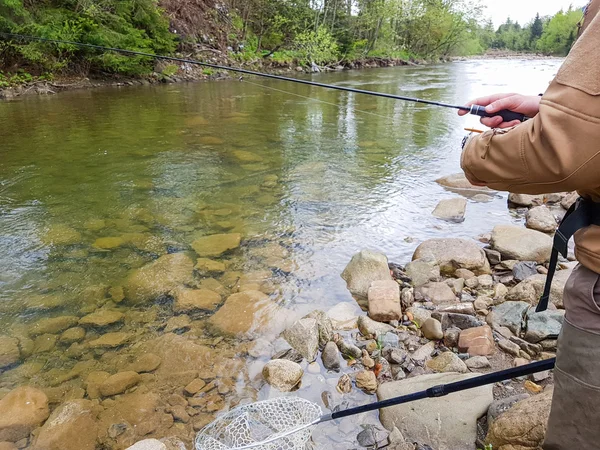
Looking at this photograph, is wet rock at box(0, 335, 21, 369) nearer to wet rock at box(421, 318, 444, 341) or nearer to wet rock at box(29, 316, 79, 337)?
wet rock at box(29, 316, 79, 337)

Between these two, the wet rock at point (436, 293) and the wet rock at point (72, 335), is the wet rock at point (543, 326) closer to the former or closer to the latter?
the wet rock at point (436, 293)

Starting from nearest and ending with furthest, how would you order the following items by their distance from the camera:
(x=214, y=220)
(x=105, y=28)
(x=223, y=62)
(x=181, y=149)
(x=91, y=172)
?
(x=214, y=220) < (x=91, y=172) < (x=181, y=149) < (x=105, y=28) < (x=223, y=62)

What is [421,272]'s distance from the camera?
4.17m

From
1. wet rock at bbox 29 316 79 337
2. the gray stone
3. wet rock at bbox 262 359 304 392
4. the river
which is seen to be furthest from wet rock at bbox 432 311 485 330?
wet rock at bbox 29 316 79 337

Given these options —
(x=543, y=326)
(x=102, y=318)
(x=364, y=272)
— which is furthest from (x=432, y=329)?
(x=102, y=318)

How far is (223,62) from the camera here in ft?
86.6

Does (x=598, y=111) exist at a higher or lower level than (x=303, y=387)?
higher

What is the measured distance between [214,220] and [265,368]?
9.68 feet

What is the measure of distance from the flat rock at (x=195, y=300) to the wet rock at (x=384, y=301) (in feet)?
4.67

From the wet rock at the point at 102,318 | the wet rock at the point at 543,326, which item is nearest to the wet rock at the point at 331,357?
the wet rock at the point at 543,326

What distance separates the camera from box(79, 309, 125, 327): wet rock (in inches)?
143

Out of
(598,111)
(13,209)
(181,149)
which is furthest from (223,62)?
(598,111)

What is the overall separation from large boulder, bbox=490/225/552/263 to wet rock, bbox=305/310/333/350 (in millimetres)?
2355

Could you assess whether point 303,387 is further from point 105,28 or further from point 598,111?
point 105,28
